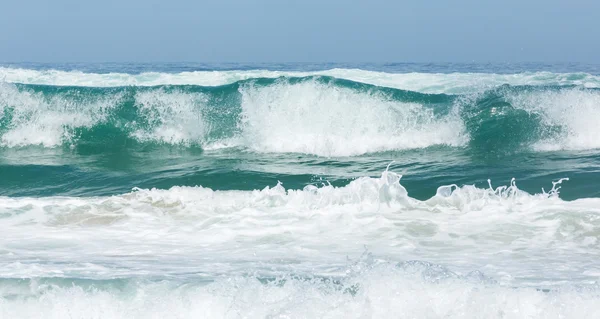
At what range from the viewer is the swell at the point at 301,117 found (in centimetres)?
1181

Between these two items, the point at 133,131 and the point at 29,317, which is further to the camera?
the point at 133,131

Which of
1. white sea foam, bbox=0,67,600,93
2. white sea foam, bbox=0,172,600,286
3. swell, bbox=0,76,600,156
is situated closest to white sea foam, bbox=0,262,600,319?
white sea foam, bbox=0,172,600,286

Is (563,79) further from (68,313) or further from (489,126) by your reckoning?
(68,313)

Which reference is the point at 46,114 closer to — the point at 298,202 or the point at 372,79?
the point at 298,202

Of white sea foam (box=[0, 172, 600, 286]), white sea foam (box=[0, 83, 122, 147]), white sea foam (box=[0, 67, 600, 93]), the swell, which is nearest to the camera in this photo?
white sea foam (box=[0, 172, 600, 286])

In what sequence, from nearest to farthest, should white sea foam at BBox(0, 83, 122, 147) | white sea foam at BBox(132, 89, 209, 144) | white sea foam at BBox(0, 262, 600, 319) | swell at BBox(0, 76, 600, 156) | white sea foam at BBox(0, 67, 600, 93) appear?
white sea foam at BBox(0, 262, 600, 319) → swell at BBox(0, 76, 600, 156) → white sea foam at BBox(132, 89, 209, 144) → white sea foam at BBox(0, 83, 122, 147) → white sea foam at BBox(0, 67, 600, 93)

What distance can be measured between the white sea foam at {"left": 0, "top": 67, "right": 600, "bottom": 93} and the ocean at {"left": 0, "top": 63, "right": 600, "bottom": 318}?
191 inches

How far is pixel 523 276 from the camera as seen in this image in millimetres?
4590

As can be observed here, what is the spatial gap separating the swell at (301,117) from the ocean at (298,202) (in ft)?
0.14

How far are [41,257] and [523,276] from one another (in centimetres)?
359

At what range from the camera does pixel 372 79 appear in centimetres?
1984

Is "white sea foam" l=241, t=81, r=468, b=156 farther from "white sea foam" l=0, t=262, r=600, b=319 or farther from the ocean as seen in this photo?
"white sea foam" l=0, t=262, r=600, b=319

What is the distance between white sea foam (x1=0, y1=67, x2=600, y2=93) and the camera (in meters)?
18.3

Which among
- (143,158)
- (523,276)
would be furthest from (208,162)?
(523,276)
